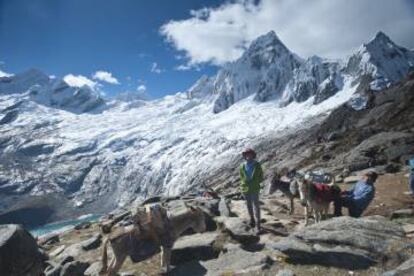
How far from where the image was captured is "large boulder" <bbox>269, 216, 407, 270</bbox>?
39.4ft

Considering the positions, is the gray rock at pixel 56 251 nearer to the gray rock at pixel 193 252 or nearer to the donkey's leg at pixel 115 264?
the donkey's leg at pixel 115 264

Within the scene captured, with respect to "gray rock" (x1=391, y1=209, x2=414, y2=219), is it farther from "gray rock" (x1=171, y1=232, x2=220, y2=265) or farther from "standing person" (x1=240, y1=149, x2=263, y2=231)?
"gray rock" (x1=171, y1=232, x2=220, y2=265)

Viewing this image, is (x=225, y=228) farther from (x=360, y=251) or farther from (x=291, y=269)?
(x=360, y=251)

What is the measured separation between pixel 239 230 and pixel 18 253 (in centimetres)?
795

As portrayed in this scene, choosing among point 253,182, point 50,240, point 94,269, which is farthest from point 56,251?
point 253,182

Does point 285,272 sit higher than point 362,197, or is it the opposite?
point 362,197

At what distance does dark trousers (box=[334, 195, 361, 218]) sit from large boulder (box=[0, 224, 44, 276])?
40.2 ft

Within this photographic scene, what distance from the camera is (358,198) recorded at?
702 inches

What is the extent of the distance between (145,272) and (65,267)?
11.6 feet

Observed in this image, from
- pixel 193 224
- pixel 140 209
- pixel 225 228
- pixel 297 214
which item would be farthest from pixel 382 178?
pixel 140 209

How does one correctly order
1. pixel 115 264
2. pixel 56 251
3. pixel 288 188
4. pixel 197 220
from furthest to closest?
pixel 288 188 < pixel 56 251 < pixel 197 220 < pixel 115 264

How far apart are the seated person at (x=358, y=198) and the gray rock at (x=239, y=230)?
4.44m

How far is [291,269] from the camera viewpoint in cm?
1274

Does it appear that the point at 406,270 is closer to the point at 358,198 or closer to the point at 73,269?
the point at 358,198
